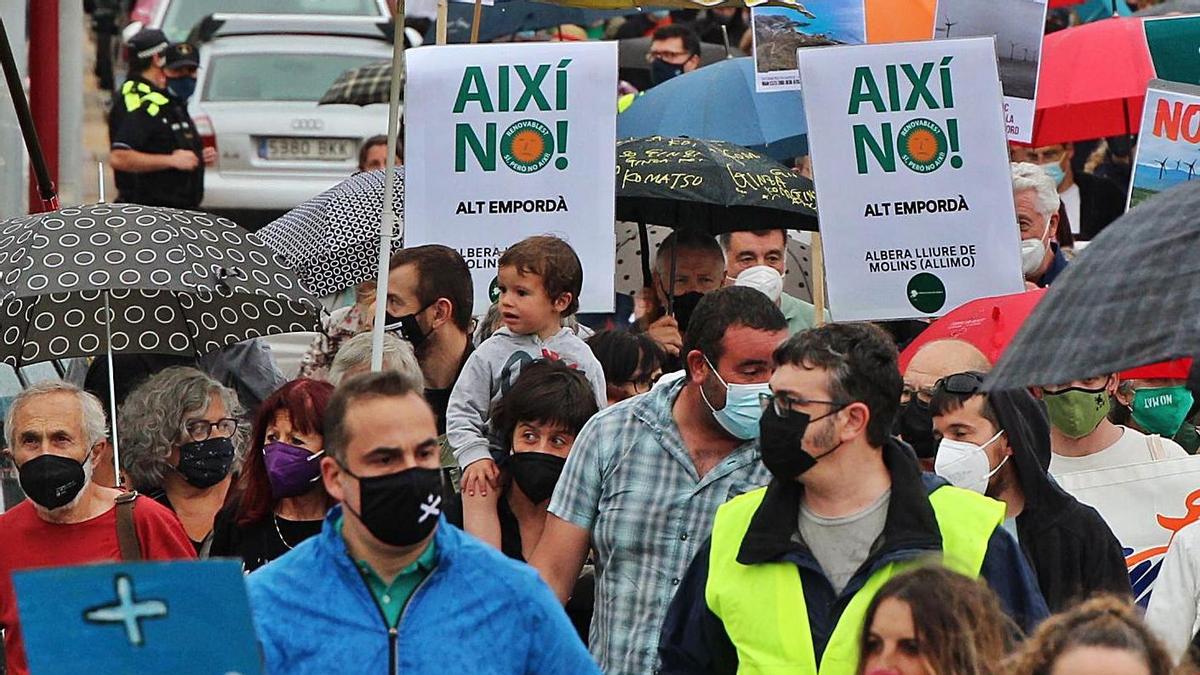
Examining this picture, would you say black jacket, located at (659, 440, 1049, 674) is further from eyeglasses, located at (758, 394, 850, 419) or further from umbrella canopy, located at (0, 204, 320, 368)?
umbrella canopy, located at (0, 204, 320, 368)

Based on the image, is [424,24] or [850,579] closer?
[850,579]

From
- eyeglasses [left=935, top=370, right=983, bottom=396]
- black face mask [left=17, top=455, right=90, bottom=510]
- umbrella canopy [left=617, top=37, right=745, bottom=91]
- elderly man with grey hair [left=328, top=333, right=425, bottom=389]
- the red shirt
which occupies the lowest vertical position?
the red shirt

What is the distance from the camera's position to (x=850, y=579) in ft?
17.9

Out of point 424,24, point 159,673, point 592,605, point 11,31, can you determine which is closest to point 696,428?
point 592,605

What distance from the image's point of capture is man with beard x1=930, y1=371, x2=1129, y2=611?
6.32 meters

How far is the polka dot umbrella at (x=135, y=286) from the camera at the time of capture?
7953mm

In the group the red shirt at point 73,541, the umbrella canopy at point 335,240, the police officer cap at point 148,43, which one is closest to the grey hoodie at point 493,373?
the red shirt at point 73,541

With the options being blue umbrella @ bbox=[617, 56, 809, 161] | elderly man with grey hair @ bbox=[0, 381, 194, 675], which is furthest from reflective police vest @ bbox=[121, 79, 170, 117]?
elderly man with grey hair @ bbox=[0, 381, 194, 675]

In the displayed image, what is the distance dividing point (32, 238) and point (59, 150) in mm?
4613

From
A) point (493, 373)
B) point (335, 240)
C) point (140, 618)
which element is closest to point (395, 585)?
point (140, 618)

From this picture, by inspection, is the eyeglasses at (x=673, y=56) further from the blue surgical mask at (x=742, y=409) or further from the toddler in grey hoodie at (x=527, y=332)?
the blue surgical mask at (x=742, y=409)

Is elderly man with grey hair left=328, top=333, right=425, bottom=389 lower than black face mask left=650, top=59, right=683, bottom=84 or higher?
lower

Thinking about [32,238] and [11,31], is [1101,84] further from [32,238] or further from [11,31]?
[32,238]

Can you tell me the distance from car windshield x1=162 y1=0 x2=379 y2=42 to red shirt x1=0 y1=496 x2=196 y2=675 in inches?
516
